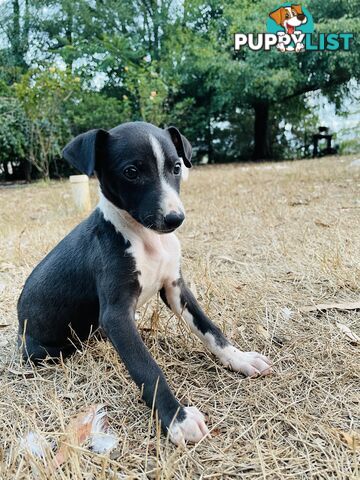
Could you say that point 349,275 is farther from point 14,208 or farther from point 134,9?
point 134,9

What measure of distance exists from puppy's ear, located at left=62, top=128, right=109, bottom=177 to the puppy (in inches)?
583

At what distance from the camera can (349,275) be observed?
2805 millimetres

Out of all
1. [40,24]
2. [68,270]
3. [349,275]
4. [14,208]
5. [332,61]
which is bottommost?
[14,208]

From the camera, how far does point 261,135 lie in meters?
20.6

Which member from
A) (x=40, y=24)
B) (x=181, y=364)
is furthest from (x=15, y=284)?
(x=40, y=24)

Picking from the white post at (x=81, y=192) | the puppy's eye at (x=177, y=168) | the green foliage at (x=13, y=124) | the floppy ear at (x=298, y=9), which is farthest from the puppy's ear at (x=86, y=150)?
the floppy ear at (x=298, y=9)

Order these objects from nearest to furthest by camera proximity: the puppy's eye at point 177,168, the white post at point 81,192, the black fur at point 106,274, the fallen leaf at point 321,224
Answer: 1. the black fur at point 106,274
2. the puppy's eye at point 177,168
3. the fallen leaf at point 321,224
4. the white post at point 81,192

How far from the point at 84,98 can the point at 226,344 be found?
15.6m

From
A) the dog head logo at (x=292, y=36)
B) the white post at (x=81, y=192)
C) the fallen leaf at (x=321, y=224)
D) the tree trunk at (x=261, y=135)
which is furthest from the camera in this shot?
the tree trunk at (x=261, y=135)

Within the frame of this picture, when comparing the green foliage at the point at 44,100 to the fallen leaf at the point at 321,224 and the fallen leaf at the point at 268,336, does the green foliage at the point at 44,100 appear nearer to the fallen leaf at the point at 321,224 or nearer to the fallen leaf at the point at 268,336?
the fallen leaf at the point at 321,224

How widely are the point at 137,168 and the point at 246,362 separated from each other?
3.17 feet

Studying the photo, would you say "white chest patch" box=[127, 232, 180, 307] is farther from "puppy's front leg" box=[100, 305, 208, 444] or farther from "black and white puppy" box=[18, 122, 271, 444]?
"puppy's front leg" box=[100, 305, 208, 444]

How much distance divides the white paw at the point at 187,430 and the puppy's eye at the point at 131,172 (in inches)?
38.3

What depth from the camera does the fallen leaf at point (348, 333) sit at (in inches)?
82.1
